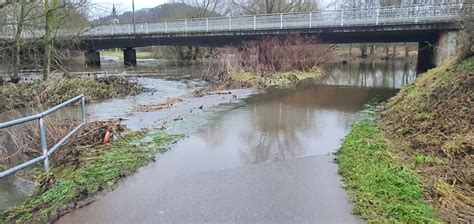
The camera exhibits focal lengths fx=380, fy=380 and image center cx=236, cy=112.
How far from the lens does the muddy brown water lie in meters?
4.50

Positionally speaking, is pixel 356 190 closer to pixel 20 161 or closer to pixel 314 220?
pixel 314 220

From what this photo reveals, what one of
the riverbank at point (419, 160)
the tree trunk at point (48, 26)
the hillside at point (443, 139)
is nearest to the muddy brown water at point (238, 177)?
the riverbank at point (419, 160)

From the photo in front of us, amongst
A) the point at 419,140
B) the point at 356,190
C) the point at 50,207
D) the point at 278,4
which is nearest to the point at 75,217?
the point at 50,207

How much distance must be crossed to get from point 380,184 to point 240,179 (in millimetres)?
1955

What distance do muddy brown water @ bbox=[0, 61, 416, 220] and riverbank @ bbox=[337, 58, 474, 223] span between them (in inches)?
12.8

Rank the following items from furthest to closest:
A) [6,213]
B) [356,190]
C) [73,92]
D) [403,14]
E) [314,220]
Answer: [403,14] → [73,92] → [356,190] → [6,213] → [314,220]

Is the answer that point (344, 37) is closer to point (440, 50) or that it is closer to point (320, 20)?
Answer: point (320, 20)

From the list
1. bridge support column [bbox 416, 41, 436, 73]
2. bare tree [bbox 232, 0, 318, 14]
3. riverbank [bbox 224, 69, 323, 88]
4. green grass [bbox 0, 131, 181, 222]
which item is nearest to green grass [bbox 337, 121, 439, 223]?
green grass [bbox 0, 131, 181, 222]

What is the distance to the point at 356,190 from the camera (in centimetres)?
504

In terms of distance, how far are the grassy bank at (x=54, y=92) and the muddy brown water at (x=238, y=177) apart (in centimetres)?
524

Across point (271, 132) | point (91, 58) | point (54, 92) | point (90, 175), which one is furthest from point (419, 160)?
point (91, 58)

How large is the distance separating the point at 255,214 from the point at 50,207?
8.16 ft

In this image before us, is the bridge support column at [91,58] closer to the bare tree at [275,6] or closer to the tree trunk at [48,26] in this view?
the bare tree at [275,6]

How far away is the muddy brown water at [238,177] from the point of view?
450 cm
